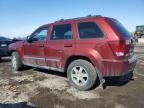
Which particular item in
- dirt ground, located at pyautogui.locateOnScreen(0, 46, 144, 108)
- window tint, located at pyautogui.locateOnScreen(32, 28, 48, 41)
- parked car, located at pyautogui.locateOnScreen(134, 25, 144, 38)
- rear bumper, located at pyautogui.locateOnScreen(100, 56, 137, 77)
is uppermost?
parked car, located at pyautogui.locateOnScreen(134, 25, 144, 38)

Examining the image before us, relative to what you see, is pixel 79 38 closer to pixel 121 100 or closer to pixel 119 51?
pixel 119 51

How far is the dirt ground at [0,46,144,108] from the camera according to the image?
185 inches

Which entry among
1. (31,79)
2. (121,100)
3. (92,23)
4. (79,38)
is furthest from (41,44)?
(121,100)

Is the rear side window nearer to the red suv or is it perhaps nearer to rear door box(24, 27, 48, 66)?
the red suv

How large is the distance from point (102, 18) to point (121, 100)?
2.16 m

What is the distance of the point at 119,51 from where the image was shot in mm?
5070

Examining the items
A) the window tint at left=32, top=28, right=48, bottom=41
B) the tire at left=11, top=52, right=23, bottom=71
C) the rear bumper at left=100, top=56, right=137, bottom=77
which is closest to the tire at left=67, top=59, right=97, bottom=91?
the rear bumper at left=100, top=56, right=137, bottom=77

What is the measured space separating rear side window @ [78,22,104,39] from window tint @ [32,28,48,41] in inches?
61.6

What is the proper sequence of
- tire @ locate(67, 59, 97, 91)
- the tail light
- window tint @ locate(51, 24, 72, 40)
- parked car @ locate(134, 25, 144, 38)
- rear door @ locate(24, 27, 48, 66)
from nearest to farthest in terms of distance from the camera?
the tail light < tire @ locate(67, 59, 97, 91) < window tint @ locate(51, 24, 72, 40) < rear door @ locate(24, 27, 48, 66) < parked car @ locate(134, 25, 144, 38)

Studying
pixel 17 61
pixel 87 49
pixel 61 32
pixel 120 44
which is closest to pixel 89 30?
pixel 87 49

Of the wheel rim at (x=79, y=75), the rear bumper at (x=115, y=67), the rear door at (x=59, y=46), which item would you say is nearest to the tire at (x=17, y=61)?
the rear door at (x=59, y=46)

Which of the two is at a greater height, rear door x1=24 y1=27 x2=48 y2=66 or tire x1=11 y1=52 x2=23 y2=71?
Answer: rear door x1=24 y1=27 x2=48 y2=66

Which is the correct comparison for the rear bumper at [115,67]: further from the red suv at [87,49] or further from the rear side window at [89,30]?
the rear side window at [89,30]

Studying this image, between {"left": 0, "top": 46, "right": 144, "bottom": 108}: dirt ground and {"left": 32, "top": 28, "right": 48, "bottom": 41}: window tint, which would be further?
{"left": 32, "top": 28, "right": 48, "bottom": 41}: window tint
